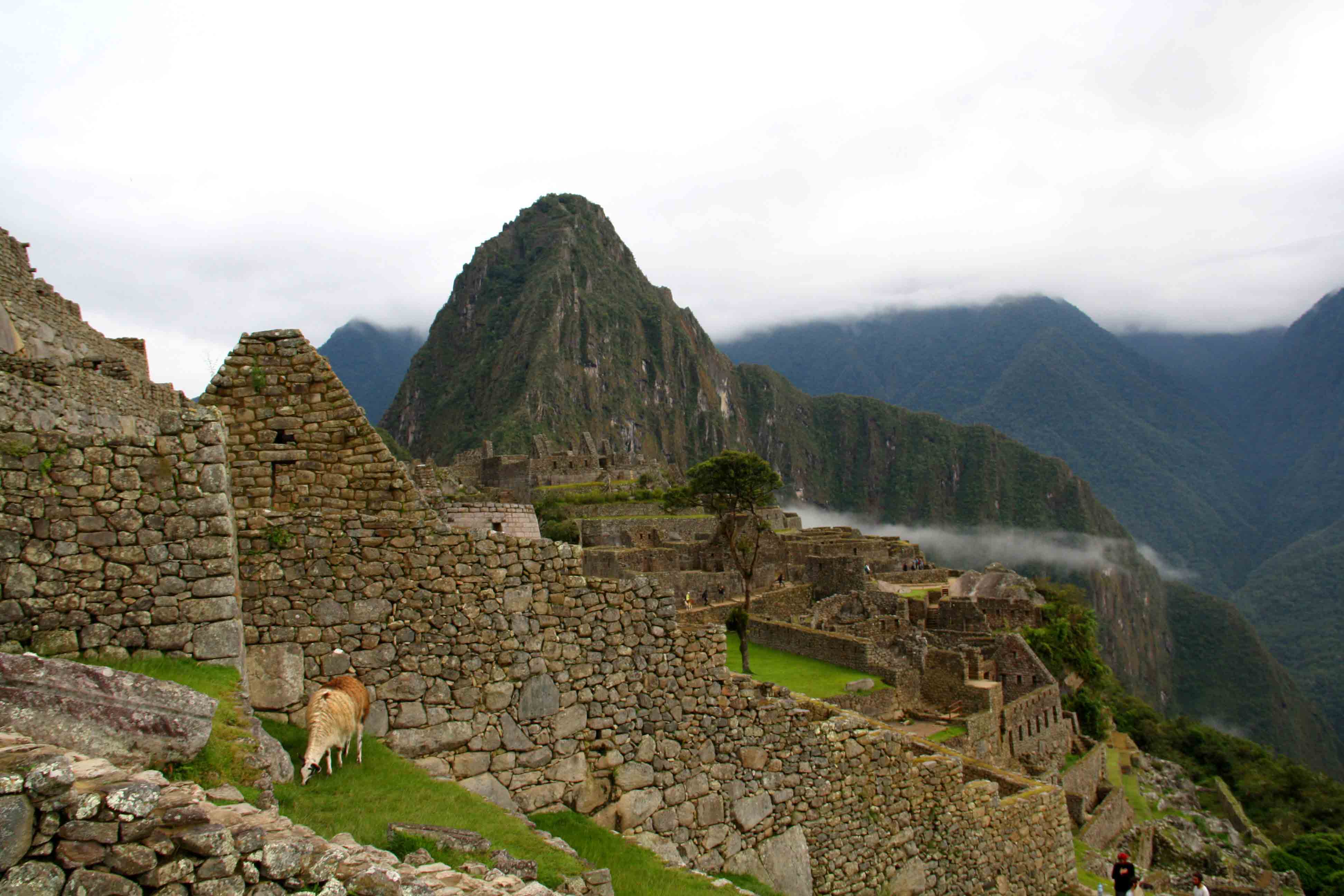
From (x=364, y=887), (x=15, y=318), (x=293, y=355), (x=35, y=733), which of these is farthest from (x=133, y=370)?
(x=364, y=887)

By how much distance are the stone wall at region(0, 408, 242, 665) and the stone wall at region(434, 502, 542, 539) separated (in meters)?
4.06

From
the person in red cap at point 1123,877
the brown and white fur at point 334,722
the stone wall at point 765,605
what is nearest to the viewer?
the brown and white fur at point 334,722

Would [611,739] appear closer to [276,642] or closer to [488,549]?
[488,549]

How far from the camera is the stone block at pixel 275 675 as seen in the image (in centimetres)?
521

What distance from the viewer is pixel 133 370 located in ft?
44.3

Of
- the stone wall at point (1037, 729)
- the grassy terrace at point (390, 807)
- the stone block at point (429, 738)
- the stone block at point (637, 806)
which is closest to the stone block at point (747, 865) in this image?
the grassy terrace at point (390, 807)

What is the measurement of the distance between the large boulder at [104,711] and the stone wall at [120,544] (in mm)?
858

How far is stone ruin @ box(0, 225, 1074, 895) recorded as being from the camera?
445cm

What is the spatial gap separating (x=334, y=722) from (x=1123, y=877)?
41.5 ft

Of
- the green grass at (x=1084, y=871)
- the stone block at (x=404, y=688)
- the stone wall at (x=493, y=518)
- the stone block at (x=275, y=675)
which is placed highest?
the stone wall at (x=493, y=518)

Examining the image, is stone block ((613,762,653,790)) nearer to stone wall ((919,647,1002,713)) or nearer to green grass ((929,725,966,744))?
green grass ((929,725,966,744))

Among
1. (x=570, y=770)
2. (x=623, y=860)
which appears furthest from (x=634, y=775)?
(x=623, y=860)

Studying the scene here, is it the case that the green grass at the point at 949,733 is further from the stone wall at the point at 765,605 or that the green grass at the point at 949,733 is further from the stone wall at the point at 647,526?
the stone wall at the point at 647,526

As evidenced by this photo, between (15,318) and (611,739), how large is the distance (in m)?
11.6
